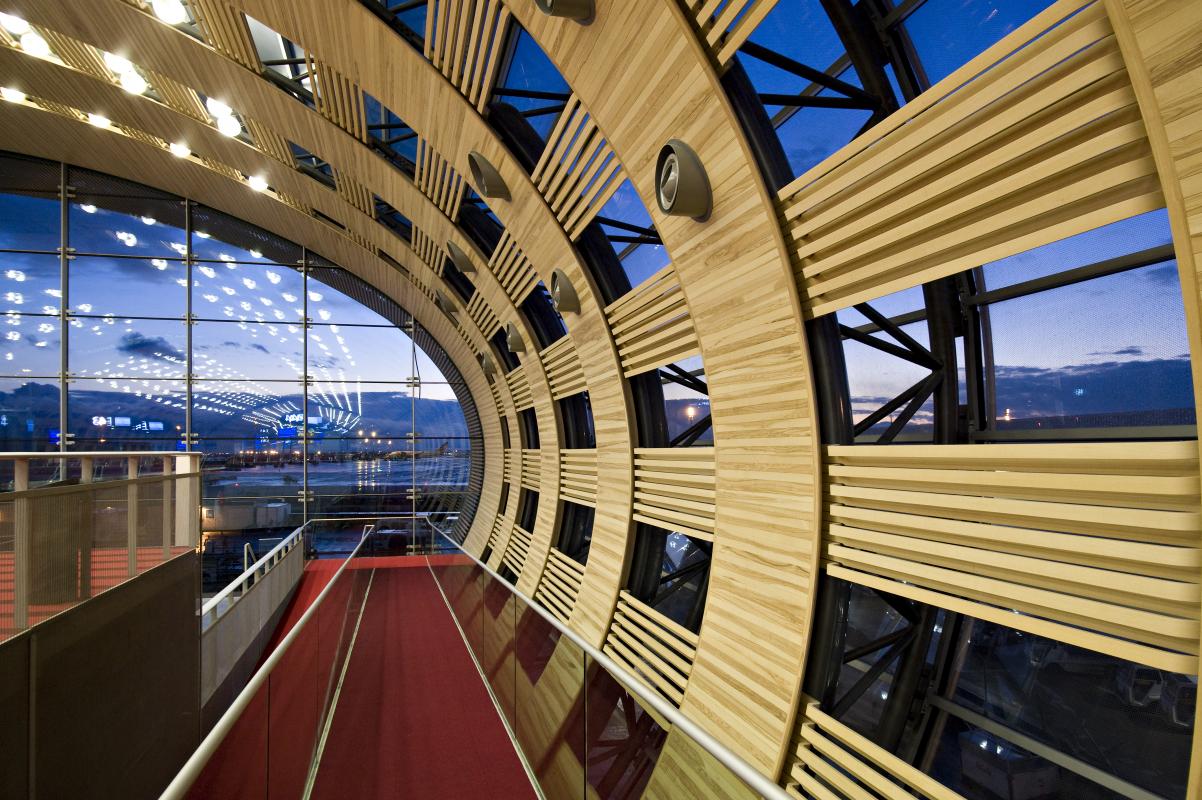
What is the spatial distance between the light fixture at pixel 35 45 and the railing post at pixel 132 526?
279 inches

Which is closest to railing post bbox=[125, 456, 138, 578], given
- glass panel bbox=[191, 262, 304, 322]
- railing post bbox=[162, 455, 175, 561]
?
railing post bbox=[162, 455, 175, 561]

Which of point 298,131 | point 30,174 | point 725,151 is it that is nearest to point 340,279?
point 30,174

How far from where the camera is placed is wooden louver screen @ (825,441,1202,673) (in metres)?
2.29

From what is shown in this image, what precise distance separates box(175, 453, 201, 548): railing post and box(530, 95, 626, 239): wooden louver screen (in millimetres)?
4497

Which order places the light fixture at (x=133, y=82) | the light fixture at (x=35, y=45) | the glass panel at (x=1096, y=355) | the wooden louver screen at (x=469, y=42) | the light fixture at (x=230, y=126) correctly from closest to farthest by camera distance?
the glass panel at (x=1096, y=355), the wooden louver screen at (x=469, y=42), the light fixture at (x=35, y=45), the light fixture at (x=133, y=82), the light fixture at (x=230, y=126)

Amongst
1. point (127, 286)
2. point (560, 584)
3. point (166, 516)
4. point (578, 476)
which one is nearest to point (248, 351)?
point (127, 286)

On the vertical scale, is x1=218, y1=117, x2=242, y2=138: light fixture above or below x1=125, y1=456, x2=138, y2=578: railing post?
above

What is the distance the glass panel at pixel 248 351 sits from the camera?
1470 centimetres

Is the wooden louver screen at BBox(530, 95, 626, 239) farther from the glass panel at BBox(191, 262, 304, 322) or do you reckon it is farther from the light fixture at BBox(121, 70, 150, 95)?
the glass panel at BBox(191, 262, 304, 322)

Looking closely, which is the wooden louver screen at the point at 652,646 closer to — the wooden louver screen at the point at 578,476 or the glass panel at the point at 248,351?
the wooden louver screen at the point at 578,476

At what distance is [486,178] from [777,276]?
11.8 ft

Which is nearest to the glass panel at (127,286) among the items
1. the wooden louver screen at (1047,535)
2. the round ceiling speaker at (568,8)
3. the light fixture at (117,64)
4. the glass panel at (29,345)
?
the glass panel at (29,345)

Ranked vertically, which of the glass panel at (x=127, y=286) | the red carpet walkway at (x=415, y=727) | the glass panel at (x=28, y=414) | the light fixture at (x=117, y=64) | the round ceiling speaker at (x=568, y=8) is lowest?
the red carpet walkway at (x=415, y=727)

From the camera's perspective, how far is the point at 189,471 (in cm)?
750
